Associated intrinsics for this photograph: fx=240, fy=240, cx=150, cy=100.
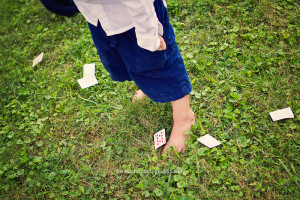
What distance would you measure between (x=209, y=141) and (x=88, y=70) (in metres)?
1.40

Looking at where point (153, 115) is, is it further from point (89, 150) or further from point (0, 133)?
point (0, 133)

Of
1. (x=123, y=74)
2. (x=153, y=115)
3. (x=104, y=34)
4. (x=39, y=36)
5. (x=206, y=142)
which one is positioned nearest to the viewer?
(x=104, y=34)

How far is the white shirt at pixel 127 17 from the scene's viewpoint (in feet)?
3.29

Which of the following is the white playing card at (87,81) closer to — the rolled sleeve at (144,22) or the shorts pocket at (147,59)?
the shorts pocket at (147,59)

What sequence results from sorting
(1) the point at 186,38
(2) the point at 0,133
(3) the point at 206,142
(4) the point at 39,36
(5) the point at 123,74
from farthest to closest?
1. (4) the point at 39,36
2. (1) the point at 186,38
3. (2) the point at 0,133
4. (3) the point at 206,142
5. (5) the point at 123,74

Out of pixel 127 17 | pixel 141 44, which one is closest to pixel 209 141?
pixel 141 44

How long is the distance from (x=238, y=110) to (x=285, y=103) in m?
0.34

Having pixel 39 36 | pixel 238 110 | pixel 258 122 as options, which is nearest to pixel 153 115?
pixel 238 110

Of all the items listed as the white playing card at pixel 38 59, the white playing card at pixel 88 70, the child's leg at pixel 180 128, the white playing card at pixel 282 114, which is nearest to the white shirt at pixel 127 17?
the child's leg at pixel 180 128

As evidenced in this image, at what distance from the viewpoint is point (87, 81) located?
7.70ft

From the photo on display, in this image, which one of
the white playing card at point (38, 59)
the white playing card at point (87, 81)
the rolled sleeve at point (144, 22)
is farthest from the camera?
the white playing card at point (38, 59)

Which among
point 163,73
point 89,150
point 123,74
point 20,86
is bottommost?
point 89,150

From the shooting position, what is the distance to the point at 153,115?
1.97 metres

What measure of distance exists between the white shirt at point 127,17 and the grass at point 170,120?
35.9 inches
